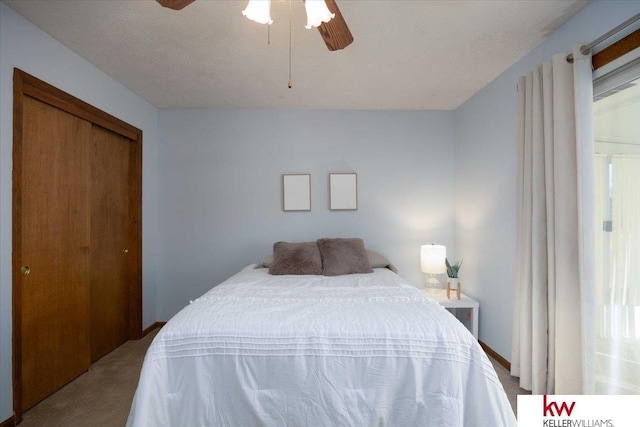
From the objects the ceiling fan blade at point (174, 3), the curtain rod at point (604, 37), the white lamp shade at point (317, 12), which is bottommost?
the white lamp shade at point (317, 12)

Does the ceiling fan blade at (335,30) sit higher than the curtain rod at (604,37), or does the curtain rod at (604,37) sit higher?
the curtain rod at (604,37)

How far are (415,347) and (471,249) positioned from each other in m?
2.10

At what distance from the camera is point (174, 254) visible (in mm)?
3527

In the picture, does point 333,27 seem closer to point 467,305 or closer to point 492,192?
point 492,192

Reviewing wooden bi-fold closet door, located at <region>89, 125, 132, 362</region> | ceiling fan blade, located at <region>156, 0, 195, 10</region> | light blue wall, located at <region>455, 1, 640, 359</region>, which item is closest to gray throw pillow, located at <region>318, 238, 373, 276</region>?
light blue wall, located at <region>455, 1, 640, 359</region>

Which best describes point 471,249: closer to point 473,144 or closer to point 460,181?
point 460,181

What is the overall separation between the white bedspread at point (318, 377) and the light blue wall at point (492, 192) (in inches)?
57.3

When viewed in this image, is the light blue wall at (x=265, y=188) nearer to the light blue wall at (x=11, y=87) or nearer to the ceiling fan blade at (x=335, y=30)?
the light blue wall at (x=11, y=87)

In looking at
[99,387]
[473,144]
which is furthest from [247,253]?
[473,144]

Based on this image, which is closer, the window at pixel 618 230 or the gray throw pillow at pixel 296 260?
the window at pixel 618 230

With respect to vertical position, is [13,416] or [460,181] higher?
[460,181]

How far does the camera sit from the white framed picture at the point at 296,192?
11.5ft

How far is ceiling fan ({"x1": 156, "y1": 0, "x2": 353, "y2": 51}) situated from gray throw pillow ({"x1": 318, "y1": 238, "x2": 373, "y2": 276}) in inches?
70.1

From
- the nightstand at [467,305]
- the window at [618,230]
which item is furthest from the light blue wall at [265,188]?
the window at [618,230]
